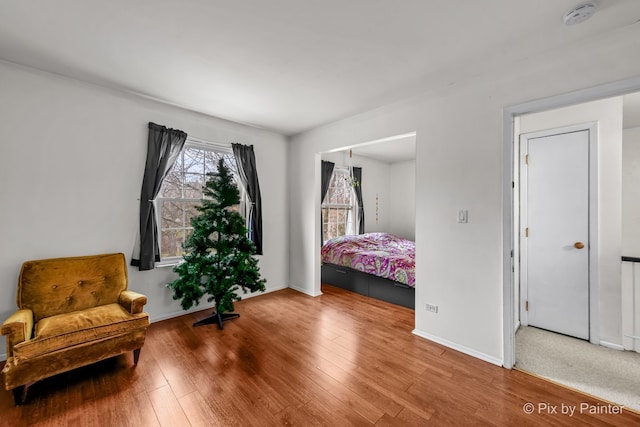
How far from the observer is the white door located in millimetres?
2719

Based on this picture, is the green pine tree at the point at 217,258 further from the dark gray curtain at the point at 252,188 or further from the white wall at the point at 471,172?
the white wall at the point at 471,172

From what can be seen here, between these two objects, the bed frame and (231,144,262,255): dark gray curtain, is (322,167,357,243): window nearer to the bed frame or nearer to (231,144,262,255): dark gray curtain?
the bed frame

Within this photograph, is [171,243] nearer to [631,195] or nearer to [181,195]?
[181,195]

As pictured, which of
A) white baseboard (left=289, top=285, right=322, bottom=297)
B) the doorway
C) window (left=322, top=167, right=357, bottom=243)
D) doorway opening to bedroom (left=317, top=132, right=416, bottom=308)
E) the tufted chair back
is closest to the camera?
the tufted chair back

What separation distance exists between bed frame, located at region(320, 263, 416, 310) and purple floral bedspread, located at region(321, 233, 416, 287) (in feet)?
0.28

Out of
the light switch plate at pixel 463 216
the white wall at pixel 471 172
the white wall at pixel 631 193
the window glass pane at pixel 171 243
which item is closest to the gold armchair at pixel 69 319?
the window glass pane at pixel 171 243

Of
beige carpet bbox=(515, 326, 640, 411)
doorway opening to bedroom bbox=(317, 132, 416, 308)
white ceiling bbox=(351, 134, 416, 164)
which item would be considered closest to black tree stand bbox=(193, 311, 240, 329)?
doorway opening to bedroom bbox=(317, 132, 416, 308)

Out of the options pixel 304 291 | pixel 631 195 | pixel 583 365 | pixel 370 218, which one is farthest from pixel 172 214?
pixel 631 195

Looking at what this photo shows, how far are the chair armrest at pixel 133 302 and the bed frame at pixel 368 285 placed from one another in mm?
2838

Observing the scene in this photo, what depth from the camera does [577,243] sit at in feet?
9.00

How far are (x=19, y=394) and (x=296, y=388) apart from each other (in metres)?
1.88

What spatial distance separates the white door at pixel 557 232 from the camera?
2719 mm

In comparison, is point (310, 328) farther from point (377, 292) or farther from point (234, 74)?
point (234, 74)

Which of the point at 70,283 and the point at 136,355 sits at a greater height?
the point at 70,283
